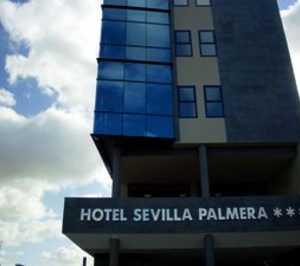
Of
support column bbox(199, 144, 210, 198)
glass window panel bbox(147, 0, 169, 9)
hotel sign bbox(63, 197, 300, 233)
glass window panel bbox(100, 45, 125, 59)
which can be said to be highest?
glass window panel bbox(147, 0, 169, 9)

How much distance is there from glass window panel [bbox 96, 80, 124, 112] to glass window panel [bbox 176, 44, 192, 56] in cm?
534

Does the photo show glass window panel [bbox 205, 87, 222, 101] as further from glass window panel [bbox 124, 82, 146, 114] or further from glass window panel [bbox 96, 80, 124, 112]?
glass window panel [bbox 96, 80, 124, 112]

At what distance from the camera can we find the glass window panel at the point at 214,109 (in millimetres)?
25531

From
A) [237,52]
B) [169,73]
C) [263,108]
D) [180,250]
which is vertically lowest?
[180,250]

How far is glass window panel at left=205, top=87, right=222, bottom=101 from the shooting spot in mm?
26094

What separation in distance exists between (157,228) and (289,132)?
1078cm

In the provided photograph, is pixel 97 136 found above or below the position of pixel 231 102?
below

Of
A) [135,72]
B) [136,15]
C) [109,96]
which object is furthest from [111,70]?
[136,15]

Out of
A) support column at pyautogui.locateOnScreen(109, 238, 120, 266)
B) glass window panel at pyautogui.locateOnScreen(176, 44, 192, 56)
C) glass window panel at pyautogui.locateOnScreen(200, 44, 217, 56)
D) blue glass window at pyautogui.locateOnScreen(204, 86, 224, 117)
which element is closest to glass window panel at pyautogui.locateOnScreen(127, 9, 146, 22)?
glass window panel at pyautogui.locateOnScreen(176, 44, 192, 56)

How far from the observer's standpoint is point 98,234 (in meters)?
20.6

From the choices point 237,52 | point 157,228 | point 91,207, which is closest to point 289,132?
point 237,52

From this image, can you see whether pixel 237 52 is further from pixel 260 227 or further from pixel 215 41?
pixel 260 227

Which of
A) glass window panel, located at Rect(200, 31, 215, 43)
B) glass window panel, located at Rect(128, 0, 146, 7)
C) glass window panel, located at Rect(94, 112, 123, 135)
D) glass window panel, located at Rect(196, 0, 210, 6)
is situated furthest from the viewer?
glass window panel, located at Rect(196, 0, 210, 6)

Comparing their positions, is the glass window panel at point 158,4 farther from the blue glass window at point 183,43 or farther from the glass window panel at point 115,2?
the blue glass window at point 183,43
